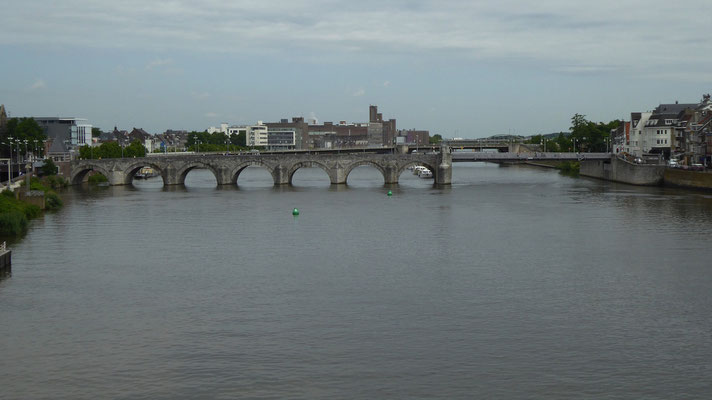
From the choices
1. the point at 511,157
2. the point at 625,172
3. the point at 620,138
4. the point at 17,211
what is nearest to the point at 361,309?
the point at 17,211

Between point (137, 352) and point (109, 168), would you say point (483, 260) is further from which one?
point (109, 168)

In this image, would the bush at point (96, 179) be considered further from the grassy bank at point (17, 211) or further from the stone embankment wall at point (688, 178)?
the stone embankment wall at point (688, 178)

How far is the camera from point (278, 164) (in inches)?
3792

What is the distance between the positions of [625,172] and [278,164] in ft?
131

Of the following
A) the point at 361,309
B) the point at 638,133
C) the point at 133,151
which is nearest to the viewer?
the point at 361,309

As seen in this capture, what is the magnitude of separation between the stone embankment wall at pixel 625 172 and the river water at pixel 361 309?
106ft

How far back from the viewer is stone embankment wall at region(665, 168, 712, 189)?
244ft

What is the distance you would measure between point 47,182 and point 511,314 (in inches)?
2813

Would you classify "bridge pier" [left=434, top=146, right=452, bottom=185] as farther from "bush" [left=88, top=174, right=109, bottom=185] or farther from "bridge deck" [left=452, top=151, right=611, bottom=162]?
"bush" [left=88, top=174, right=109, bottom=185]

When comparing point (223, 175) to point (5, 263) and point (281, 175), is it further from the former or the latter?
point (5, 263)

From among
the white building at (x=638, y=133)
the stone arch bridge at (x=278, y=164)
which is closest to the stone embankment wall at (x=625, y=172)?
the white building at (x=638, y=133)

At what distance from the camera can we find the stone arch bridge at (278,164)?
9512 centimetres

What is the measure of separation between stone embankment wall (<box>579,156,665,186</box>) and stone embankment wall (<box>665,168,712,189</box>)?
57.7 inches

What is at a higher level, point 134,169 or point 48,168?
point 48,168
